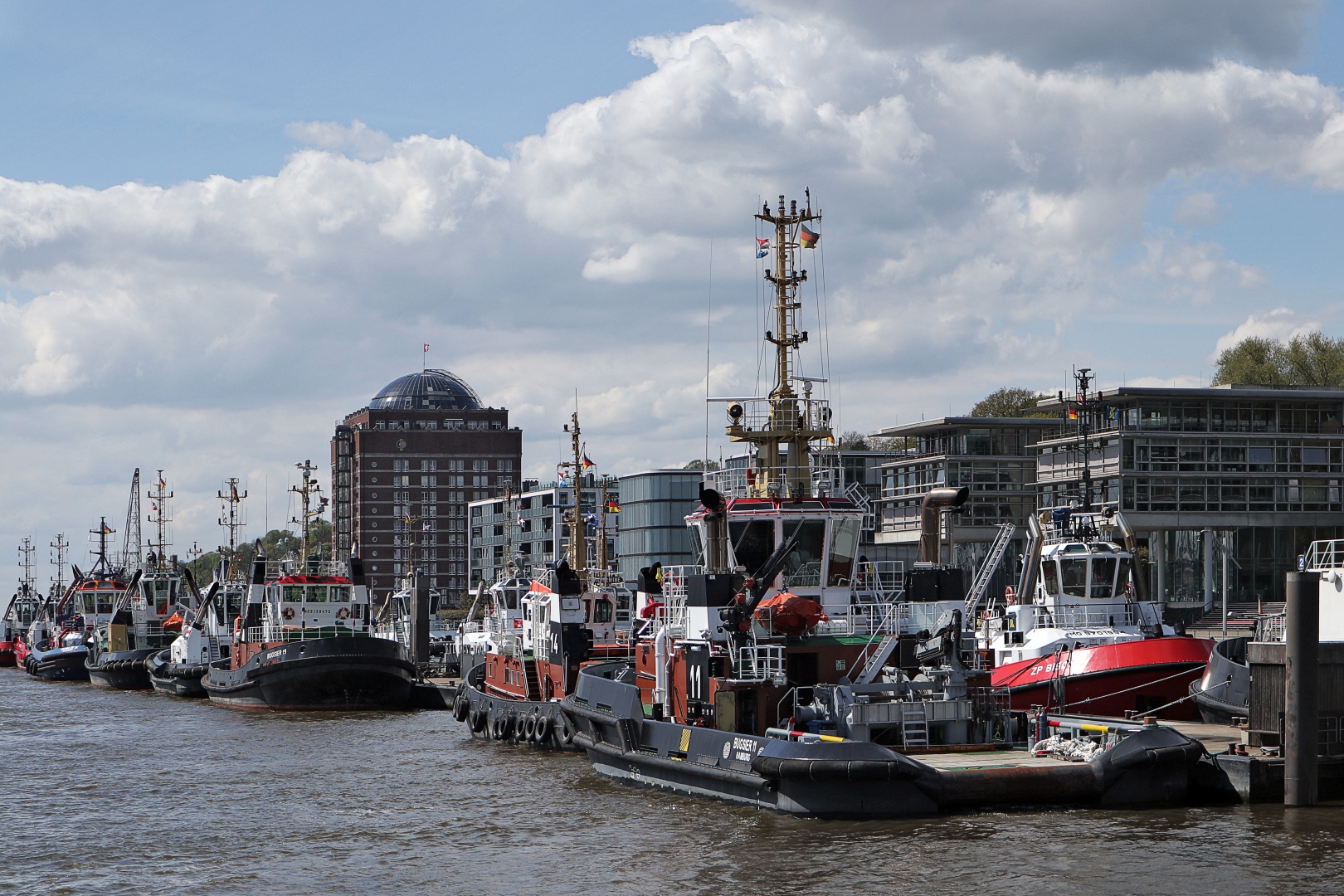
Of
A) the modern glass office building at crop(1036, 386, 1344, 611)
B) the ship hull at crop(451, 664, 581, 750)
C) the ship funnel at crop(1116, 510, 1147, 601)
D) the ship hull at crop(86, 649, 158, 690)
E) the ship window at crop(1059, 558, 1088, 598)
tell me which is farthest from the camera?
the modern glass office building at crop(1036, 386, 1344, 611)

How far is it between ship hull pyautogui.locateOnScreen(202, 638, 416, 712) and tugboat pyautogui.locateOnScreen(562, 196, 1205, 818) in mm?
16173

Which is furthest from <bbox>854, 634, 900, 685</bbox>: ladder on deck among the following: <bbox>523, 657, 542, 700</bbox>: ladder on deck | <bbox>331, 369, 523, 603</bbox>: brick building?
<bbox>331, 369, 523, 603</bbox>: brick building

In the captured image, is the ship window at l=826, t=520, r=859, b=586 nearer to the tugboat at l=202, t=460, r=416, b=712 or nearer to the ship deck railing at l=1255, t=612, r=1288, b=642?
the ship deck railing at l=1255, t=612, r=1288, b=642

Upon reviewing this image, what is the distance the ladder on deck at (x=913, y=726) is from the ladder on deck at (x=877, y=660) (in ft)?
2.45

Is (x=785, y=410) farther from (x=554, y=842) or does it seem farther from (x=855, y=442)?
(x=855, y=442)

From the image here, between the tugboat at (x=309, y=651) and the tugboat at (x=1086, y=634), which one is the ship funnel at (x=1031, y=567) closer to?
the tugboat at (x=1086, y=634)

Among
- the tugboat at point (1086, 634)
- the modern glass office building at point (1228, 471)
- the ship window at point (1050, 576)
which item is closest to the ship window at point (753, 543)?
the tugboat at point (1086, 634)

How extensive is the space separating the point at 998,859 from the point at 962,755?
133 inches

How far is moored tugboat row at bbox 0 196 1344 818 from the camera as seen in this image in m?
20.6

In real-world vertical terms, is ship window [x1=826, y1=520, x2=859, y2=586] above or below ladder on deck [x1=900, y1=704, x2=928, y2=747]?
above

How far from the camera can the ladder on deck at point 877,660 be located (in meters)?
22.4

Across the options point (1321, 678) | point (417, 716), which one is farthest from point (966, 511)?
point (1321, 678)

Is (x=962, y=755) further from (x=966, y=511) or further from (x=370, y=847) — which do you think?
(x=966, y=511)

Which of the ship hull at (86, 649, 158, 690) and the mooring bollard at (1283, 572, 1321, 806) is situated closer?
the mooring bollard at (1283, 572, 1321, 806)
